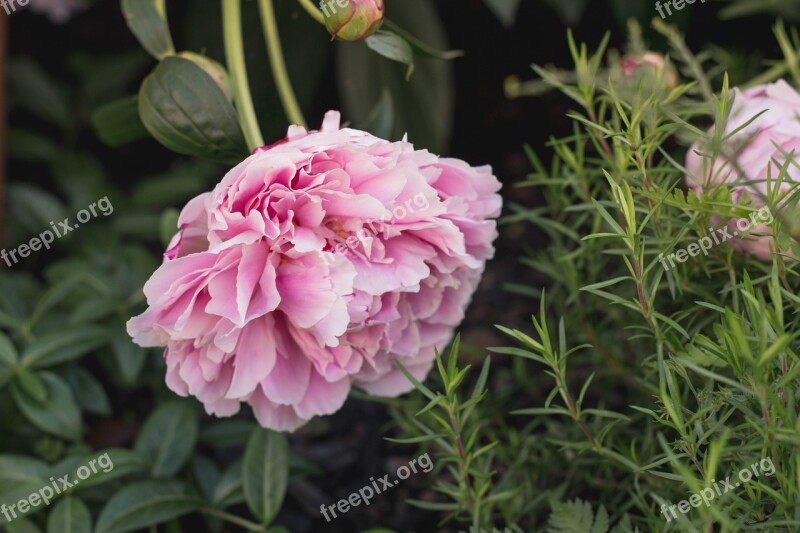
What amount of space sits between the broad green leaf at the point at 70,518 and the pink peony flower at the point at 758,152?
0.47 m

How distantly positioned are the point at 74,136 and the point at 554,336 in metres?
0.76

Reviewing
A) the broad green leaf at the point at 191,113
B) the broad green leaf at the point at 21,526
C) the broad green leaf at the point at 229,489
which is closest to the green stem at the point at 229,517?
the broad green leaf at the point at 229,489

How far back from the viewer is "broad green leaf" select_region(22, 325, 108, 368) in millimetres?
692

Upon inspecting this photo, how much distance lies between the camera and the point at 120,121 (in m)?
0.71

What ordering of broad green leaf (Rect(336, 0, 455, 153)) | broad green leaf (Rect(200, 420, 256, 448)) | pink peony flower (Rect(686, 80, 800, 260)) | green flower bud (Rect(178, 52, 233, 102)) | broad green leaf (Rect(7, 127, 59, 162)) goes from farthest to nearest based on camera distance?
broad green leaf (Rect(7, 127, 59, 162)) → broad green leaf (Rect(336, 0, 455, 153)) → broad green leaf (Rect(200, 420, 256, 448)) → green flower bud (Rect(178, 52, 233, 102)) → pink peony flower (Rect(686, 80, 800, 260))

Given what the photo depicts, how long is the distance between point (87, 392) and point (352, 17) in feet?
1.33

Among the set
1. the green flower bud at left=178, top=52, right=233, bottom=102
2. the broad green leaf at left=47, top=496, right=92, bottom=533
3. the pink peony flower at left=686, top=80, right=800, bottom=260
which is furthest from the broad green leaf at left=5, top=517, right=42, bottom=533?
the pink peony flower at left=686, top=80, right=800, bottom=260

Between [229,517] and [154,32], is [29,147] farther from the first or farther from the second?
[229,517]

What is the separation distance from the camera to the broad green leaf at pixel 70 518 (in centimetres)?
61

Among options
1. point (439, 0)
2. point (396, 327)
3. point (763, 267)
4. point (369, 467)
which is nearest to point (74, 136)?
point (439, 0)

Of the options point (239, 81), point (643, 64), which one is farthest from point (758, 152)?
point (239, 81)

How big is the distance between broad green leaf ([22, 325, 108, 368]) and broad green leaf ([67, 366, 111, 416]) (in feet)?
0.11

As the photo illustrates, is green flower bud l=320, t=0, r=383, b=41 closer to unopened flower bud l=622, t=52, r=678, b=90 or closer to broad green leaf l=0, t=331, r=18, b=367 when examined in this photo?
unopened flower bud l=622, t=52, r=678, b=90

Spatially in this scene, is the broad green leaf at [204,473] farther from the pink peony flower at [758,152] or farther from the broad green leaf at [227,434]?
the pink peony flower at [758,152]
